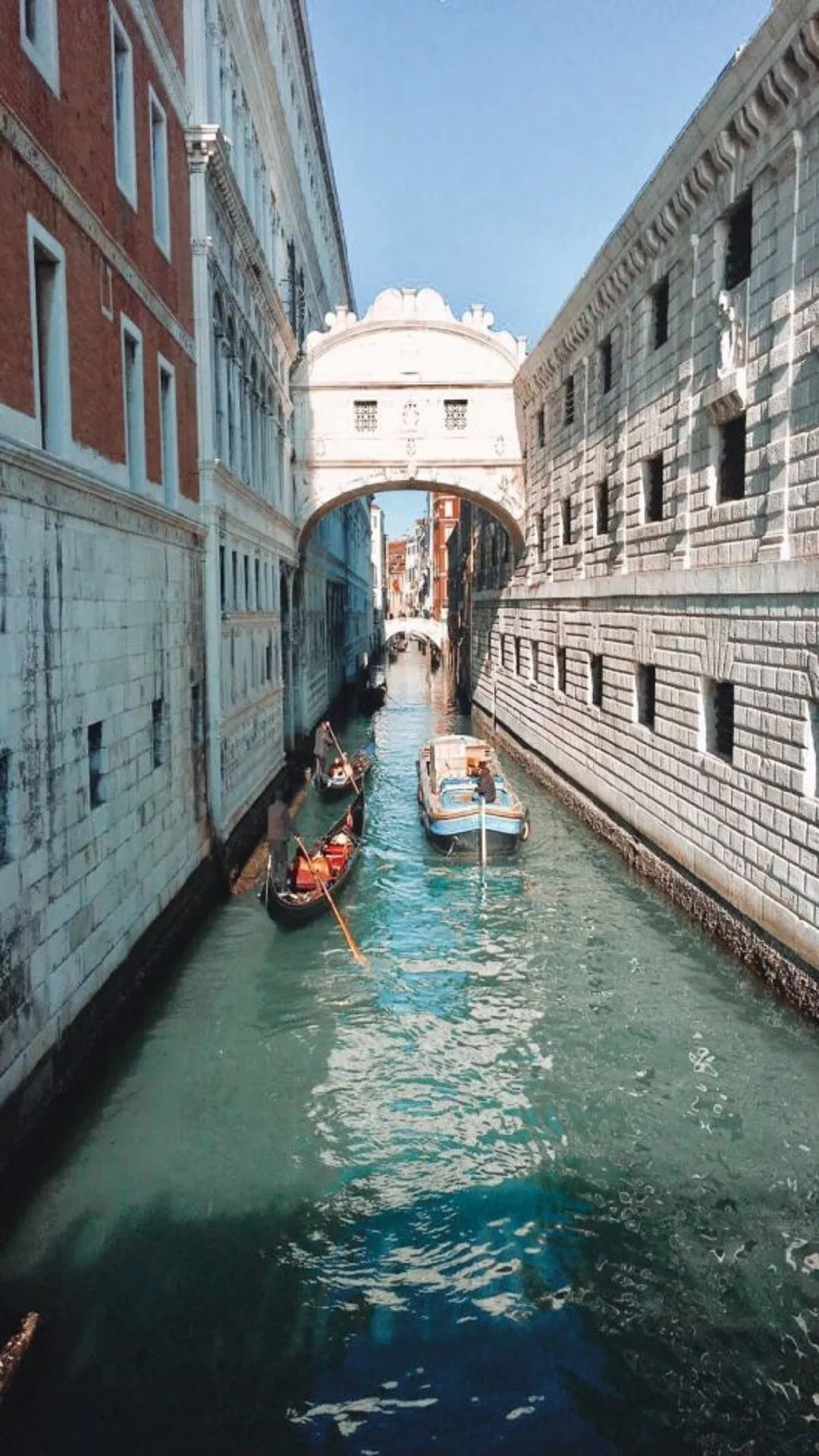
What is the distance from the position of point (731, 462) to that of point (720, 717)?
2.75 meters

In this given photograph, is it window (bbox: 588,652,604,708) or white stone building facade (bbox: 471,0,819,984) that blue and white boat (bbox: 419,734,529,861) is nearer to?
white stone building facade (bbox: 471,0,819,984)

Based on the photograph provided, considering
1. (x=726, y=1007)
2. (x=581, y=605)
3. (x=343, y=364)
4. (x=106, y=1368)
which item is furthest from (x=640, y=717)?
(x=343, y=364)

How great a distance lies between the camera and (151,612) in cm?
1005

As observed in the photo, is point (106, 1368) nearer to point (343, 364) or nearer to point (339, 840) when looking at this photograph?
point (339, 840)

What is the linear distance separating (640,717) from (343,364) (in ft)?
39.9

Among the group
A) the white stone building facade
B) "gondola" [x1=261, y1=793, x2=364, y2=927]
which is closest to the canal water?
"gondola" [x1=261, y1=793, x2=364, y2=927]

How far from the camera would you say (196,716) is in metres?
12.2

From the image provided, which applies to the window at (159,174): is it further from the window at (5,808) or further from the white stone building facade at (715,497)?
the window at (5,808)

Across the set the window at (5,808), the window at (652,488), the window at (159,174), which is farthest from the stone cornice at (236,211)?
the window at (5,808)

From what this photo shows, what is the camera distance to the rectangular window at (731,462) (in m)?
10.5

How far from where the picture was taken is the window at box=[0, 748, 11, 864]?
6.16 m

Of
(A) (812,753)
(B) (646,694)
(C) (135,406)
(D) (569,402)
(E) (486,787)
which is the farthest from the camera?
(D) (569,402)

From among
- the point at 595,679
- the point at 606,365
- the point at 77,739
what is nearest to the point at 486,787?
the point at 595,679

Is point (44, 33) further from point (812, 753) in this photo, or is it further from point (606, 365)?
point (606, 365)
